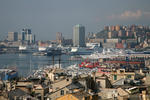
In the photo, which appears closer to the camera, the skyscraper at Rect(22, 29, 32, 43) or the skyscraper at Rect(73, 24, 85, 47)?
the skyscraper at Rect(73, 24, 85, 47)

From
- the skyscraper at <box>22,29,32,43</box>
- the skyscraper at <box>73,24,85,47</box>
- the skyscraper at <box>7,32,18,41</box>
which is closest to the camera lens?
the skyscraper at <box>73,24,85,47</box>

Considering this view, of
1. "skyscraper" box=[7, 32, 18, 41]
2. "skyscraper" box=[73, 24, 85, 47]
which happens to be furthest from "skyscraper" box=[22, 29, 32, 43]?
"skyscraper" box=[73, 24, 85, 47]

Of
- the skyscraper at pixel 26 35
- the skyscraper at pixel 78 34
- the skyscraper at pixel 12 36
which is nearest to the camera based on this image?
the skyscraper at pixel 78 34

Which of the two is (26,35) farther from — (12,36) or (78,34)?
(78,34)

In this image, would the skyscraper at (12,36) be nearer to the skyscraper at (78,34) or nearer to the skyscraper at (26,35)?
the skyscraper at (26,35)

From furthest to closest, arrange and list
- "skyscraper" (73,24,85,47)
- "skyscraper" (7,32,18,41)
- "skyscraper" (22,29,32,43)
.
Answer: "skyscraper" (22,29,32,43) → "skyscraper" (7,32,18,41) → "skyscraper" (73,24,85,47)

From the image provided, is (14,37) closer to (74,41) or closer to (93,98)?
(74,41)

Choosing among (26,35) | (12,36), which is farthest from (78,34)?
(12,36)

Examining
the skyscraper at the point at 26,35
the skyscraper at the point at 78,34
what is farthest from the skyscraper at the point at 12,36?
the skyscraper at the point at 78,34

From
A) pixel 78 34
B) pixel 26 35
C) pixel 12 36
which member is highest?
pixel 26 35

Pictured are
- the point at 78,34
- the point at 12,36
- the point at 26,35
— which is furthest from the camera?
the point at 26,35

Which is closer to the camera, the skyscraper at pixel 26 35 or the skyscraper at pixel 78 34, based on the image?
the skyscraper at pixel 78 34

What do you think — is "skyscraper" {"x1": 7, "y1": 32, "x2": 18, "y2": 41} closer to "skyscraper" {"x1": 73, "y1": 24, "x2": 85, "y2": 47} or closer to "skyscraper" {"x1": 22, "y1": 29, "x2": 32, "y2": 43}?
"skyscraper" {"x1": 22, "y1": 29, "x2": 32, "y2": 43}

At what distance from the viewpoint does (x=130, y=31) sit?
122 metres
